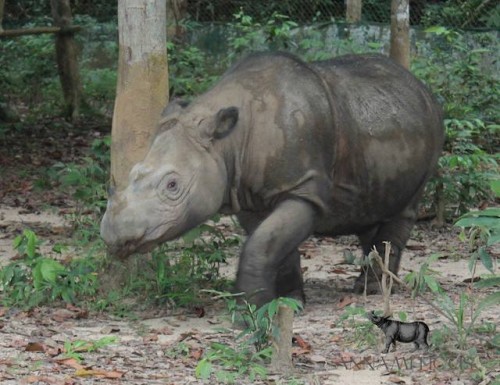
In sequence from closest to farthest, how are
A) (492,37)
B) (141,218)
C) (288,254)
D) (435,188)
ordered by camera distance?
(141,218) < (288,254) < (435,188) < (492,37)

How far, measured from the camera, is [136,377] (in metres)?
5.88

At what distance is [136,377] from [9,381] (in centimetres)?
63

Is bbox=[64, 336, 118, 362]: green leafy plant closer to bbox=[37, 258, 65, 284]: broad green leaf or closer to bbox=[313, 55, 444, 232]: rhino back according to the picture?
bbox=[37, 258, 65, 284]: broad green leaf

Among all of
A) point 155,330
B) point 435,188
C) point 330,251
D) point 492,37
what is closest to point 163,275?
point 155,330

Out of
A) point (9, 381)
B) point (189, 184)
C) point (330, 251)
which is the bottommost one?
point (330, 251)

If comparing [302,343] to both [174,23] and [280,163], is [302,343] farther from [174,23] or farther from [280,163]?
[174,23]

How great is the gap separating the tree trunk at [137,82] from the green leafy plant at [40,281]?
2.04 ft

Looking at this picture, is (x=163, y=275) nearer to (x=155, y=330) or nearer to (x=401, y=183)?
(x=155, y=330)

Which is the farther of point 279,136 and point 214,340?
point 279,136

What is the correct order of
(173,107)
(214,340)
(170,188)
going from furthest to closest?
(173,107) → (170,188) → (214,340)

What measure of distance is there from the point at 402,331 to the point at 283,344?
64 centimetres

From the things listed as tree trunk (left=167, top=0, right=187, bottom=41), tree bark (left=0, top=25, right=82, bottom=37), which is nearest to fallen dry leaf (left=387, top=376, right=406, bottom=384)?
tree bark (left=0, top=25, right=82, bottom=37)

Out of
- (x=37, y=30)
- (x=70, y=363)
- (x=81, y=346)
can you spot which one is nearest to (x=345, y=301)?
(x=81, y=346)

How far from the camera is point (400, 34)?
12.4 metres
